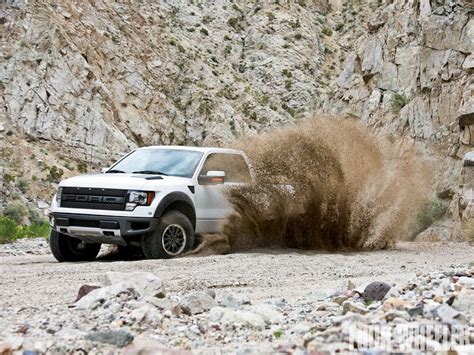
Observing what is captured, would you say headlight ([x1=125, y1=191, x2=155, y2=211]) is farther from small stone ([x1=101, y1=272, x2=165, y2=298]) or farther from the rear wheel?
small stone ([x1=101, y1=272, x2=165, y2=298])

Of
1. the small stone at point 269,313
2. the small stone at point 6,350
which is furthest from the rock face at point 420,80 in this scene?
the small stone at point 6,350

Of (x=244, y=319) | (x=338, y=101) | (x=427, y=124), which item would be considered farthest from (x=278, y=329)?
(x=338, y=101)

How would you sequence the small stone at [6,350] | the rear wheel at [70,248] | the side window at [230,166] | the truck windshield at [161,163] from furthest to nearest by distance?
1. the side window at [230,166]
2. the truck windshield at [161,163]
3. the rear wheel at [70,248]
4. the small stone at [6,350]

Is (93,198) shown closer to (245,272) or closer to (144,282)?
(245,272)

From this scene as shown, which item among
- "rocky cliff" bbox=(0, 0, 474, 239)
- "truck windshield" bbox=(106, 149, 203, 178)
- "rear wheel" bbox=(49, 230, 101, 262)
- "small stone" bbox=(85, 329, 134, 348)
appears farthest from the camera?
"rocky cliff" bbox=(0, 0, 474, 239)

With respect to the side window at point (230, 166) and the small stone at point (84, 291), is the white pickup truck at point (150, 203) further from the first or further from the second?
the small stone at point (84, 291)

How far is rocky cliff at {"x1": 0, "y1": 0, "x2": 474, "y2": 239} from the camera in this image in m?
23.8

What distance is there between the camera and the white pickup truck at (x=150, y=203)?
10.1 meters

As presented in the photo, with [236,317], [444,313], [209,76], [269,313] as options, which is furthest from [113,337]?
[209,76]

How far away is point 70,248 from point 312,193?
13.5 feet

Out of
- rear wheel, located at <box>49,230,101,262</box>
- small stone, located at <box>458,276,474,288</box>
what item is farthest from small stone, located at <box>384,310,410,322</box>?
rear wheel, located at <box>49,230,101,262</box>

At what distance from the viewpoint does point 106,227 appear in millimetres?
9969

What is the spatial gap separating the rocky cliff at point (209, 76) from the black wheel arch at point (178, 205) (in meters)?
12.0

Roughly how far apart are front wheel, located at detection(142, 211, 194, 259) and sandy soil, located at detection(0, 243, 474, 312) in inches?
22.4
